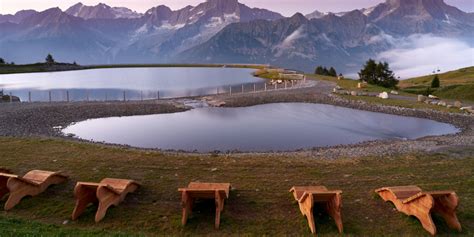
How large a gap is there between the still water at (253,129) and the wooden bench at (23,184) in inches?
403

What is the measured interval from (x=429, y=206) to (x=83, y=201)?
9219 millimetres

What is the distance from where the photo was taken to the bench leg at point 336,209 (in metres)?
9.67

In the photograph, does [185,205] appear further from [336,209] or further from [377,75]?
[377,75]

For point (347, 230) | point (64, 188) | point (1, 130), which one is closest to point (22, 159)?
point (64, 188)

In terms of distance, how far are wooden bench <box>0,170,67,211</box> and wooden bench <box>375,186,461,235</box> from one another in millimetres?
10830

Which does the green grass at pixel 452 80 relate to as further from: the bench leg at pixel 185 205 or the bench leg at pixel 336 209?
the bench leg at pixel 185 205

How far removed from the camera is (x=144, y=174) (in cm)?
1421

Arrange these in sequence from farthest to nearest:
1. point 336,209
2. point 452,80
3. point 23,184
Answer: point 452,80 → point 23,184 → point 336,209

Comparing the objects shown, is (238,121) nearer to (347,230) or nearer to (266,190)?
(266,190)

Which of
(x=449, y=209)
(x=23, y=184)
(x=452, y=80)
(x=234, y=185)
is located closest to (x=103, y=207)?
(x=23, y=184)

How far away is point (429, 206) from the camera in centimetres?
953

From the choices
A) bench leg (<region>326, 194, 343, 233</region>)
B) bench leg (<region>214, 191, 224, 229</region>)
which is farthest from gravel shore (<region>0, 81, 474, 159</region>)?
bench leg (<region>214, 191, 224, 229</region>)

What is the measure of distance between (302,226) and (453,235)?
3760mm

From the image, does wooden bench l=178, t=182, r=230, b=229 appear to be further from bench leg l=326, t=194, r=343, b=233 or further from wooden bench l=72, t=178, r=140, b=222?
bench leg l=326, t=194, r=343, b=233
